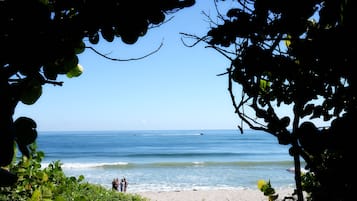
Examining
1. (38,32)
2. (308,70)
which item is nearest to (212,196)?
(308,70)

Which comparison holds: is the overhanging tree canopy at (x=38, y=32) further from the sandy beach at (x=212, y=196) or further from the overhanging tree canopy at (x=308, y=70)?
the sandy beach at (x=212, y=196)

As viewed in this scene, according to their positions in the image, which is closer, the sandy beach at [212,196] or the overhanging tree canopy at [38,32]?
the overhanging tree canopy at [38,32]

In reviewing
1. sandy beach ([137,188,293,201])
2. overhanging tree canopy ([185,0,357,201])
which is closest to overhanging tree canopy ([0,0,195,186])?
overhanging tree canopy ([185,0,357,201])

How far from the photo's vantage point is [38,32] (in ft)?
2.33

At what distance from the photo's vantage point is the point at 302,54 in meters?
1.28

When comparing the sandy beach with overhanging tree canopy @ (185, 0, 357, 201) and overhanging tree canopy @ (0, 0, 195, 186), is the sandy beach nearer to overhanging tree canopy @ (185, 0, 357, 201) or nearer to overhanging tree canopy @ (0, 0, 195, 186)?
overhanging tree canopy @ (185, 0, 357, 201)

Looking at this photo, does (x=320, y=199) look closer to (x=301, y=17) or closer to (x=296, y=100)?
(x=296, y=100)

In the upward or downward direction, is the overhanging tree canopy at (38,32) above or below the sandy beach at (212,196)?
above

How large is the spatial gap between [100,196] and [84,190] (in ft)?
1.47

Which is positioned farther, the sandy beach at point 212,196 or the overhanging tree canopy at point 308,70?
the sandy beach at point 212,196

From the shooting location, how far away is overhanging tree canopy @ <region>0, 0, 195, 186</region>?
2.14ft

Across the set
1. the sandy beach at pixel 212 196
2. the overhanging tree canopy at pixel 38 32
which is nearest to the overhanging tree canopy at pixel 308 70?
the overhanging tree canopy at pixel 38 32

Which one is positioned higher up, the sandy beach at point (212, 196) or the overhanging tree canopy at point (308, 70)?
the overhanging tree canopy at point (308, 70)

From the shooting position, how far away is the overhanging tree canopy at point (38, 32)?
2.14 feet
